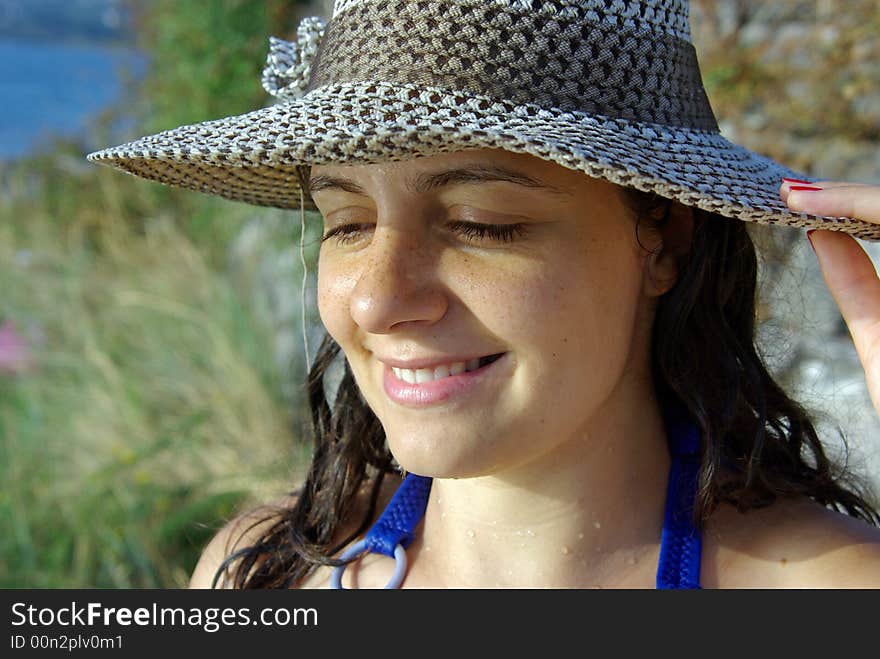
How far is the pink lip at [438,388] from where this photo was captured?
1.83 m

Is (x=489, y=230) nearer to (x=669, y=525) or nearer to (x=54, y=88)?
(x=669, y=525)

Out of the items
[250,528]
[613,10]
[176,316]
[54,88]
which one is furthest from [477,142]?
[54,88]

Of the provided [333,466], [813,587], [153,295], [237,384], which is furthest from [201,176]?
[153,295]

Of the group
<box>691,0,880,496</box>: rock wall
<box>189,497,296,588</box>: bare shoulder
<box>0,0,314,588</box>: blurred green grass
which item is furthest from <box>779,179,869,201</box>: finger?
<box>691,0,880,496</box>: rock wall

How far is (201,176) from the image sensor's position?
2.21m

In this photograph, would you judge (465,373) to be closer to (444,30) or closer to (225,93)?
(444,30)

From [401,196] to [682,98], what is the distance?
593 mm

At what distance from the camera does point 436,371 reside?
6.17ft

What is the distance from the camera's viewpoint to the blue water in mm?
9773

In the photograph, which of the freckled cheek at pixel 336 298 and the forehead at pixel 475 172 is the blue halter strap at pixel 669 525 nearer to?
the freckled cheek at pixel 336 298

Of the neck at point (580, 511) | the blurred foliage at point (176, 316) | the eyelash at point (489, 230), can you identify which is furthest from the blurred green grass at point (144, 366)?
the eyelash at point (489, 230)

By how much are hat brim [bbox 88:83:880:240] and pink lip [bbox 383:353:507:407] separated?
41 centimetres

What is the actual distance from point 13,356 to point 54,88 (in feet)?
17.4

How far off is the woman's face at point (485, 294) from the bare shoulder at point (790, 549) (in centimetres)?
43
